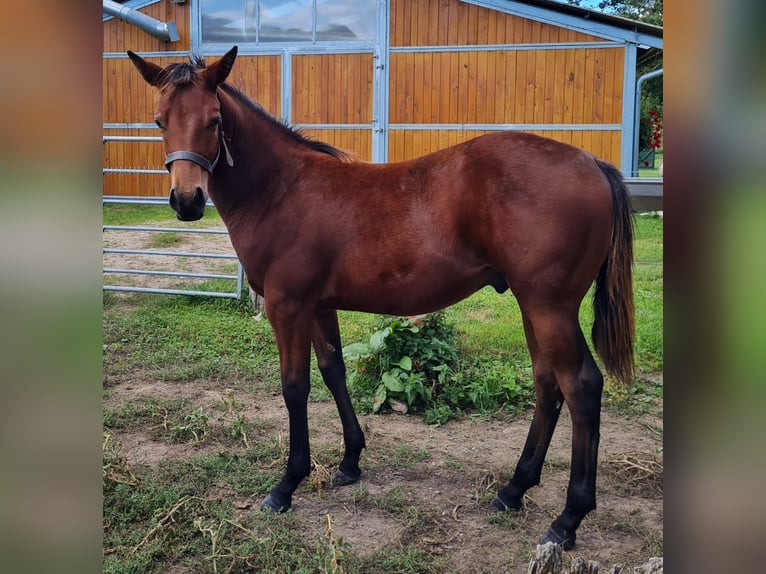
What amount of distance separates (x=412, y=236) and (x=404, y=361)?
5.17 ft

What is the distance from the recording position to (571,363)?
2326 millimetres

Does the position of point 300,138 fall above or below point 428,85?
below

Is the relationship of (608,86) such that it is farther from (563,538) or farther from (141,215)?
(563,538)

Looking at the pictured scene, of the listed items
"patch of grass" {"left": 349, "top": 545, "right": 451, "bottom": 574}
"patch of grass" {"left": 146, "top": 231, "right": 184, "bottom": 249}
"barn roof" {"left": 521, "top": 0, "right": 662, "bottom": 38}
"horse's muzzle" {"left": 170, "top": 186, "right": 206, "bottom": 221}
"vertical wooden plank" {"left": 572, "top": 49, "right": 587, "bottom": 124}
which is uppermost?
"barn roof" {"left": 521, "top": 0, "right": 662, "bottom": 38}

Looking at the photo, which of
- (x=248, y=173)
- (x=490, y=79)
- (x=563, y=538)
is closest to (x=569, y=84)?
(x=490, y=79)

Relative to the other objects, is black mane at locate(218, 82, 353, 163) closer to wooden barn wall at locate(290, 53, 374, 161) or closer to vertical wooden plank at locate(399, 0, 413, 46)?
wooden barn wall at locate(290, 53, 374, 161)

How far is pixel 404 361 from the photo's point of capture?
3.98 meters

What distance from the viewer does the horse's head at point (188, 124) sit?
7.58ft

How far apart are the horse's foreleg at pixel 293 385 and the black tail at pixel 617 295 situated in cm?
124

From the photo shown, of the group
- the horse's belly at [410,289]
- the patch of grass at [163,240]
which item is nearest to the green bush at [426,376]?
the horse's belly at [410,289]

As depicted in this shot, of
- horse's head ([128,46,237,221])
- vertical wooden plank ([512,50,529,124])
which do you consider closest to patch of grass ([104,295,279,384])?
horse's head ([128,46,237,221])

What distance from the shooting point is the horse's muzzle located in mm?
2293
